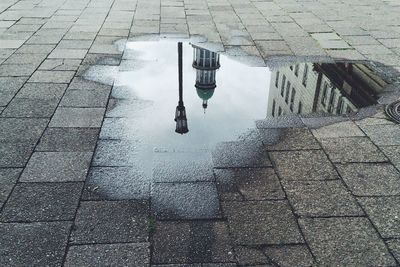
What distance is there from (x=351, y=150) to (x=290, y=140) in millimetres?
806

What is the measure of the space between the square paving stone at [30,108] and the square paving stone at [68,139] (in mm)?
553

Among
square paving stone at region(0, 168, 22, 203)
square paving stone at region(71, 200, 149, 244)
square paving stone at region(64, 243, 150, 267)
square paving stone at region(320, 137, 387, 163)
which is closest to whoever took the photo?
square paving stone at region(64, 243, 150, 267)

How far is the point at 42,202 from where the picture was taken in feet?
13.9

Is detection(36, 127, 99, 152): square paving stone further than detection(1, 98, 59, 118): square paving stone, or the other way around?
detection(1, 98, 59, 118): square paving stone

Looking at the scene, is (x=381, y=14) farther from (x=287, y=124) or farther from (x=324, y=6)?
(x=287, y=124)

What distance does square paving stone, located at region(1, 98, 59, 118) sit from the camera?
604 centimetres

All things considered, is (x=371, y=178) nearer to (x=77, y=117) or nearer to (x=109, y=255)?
(x=109, y=255)

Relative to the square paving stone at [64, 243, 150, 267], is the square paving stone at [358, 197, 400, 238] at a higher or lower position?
higher

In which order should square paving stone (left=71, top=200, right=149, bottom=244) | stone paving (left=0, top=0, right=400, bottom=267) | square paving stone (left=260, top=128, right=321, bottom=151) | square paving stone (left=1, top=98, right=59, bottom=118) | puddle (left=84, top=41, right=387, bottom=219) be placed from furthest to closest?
1. square paving stone (left=1, top=98, right=59, bottom=118)
2. square paving stone (left=260, top=128, right=321, bottom=151)
3. puddle (left=84, top=41, right=387, bottom=219)
4. square paving stone (left=71, top=200, right=149, bottom=244)
5. stone paving (left=0, top=0, right=400, bottom=267)

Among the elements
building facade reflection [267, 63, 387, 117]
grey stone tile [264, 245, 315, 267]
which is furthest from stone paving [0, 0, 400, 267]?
building facade reflection [267, 63, 387, 117]

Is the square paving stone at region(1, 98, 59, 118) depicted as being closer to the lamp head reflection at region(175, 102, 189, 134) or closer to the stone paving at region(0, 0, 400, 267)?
the stone paving at region(0, 0, 400, 267)

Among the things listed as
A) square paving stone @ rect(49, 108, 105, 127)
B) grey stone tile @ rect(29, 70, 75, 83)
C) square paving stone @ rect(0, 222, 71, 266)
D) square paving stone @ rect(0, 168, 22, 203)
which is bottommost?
square paving stone @ rect(0, 222, 71, 266)

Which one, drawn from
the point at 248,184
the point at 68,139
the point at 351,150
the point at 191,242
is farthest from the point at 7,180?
the point at 351,150

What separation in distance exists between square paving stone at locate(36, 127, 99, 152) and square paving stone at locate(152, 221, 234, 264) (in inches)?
74.9
